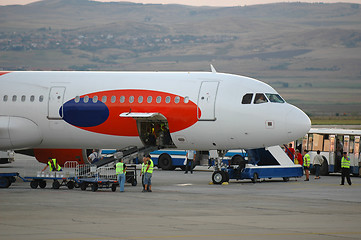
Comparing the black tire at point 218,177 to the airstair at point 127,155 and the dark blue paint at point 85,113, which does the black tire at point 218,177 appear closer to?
the airstair at point 127,155

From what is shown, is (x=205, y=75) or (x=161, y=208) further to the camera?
(x=205, y=75)

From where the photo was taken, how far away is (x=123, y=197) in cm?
3206

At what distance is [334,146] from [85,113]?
16760 millimetres

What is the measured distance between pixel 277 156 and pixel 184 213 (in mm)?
18999

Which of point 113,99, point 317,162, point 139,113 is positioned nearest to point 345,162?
point 317,162

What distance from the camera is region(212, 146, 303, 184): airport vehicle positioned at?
39569 mm

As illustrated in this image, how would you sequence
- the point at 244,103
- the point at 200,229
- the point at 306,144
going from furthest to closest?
the point at 306,144 < the point at 244,103 < the point at 200,229

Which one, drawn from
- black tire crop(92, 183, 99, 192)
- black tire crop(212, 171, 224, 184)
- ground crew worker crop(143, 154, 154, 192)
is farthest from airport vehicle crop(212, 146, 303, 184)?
black tire crop(92, 183, 99, 192)

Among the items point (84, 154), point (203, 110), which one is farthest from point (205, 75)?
point (84, 154)

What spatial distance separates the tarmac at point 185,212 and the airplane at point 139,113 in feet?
7.21

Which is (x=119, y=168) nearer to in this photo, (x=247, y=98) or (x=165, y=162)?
(x=247, y=98)

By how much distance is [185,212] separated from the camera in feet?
88.1

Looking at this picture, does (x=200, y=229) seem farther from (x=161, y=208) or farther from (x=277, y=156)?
(x=277, y=156)

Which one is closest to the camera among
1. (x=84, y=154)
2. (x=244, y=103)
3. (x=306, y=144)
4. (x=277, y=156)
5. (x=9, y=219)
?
(x=9, y=219)
